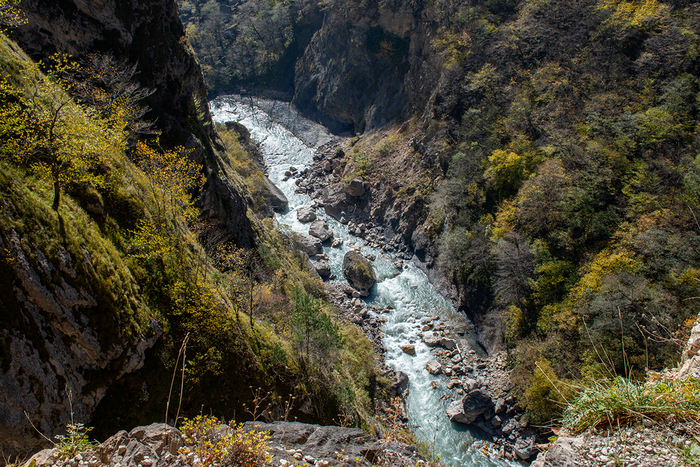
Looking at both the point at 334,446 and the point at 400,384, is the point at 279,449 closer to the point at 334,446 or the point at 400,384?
the point at 334,446

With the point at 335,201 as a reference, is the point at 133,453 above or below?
above

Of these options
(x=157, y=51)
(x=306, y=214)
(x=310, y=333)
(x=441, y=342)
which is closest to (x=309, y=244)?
(x=306, y=214)

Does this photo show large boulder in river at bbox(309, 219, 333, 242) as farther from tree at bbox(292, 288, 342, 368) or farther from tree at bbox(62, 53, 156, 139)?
tree at bbox(62, 53, 156, 139)

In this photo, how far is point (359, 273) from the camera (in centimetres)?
3491

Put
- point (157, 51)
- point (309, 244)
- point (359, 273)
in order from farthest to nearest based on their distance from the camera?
point (309, 244), point (359, 273), point (157, 51)

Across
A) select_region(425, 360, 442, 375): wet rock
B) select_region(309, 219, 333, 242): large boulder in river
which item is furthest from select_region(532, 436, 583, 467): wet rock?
select_region(309, 219, 333, 242): large boulder in river

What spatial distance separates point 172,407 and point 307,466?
23.5ft

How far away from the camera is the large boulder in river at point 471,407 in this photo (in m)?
22.9

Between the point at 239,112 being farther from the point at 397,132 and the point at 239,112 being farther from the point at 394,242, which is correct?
the point at 394,242

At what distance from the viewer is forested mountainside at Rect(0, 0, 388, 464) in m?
8.50

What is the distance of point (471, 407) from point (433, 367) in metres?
4.12

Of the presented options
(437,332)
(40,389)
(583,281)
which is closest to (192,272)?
(40,389)

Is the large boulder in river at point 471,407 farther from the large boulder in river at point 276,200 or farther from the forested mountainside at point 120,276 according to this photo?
the large boulder in river at point 276,200

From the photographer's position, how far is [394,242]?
40.8 m
